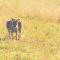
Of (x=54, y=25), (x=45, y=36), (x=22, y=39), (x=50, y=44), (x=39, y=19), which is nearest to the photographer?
(x=50, y=44)

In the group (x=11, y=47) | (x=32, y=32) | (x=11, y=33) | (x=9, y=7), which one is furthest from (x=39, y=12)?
(x=11, y=47)

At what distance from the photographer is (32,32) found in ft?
47.0

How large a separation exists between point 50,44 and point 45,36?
168cm

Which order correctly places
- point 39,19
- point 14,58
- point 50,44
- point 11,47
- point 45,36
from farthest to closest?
point 39,19
point 45,36
point 50,44
point 11,47
point 14,58

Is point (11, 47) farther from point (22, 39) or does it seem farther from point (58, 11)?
point (58, 11)

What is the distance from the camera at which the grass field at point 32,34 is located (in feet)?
32.9

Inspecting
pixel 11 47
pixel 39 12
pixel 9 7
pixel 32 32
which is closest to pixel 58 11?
pixel 39 12

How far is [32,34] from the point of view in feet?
45.4

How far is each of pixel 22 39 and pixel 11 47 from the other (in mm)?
1927

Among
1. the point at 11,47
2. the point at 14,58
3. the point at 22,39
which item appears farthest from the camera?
the point at 22,39

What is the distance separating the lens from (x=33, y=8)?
65.1 feet

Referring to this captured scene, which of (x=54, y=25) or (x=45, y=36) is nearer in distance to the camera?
(x=45, y=36)

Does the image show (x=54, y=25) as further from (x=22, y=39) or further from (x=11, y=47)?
(x=11, y=47)

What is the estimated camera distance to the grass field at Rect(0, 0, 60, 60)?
10034mm
